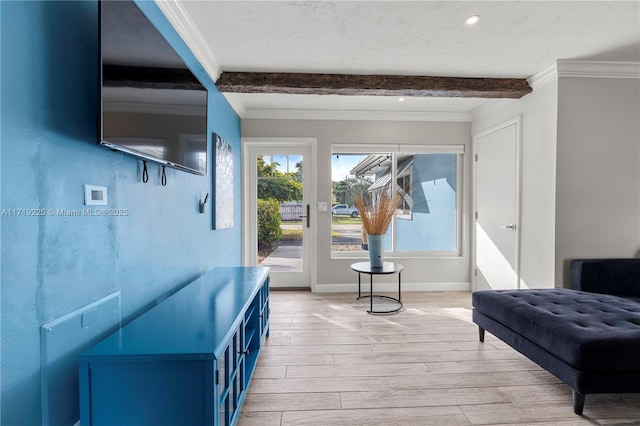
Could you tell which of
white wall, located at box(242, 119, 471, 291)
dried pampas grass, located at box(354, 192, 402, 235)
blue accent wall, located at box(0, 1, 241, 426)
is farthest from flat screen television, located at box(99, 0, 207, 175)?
white wall, located at box(242, 119, 471, 291)

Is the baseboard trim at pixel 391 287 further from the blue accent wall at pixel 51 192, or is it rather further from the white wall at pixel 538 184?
the blue accent wall at pixel 51 192

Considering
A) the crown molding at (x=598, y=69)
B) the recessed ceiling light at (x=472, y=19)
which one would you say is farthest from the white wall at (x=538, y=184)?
the recessed ceiling light at (x=472, y=19)

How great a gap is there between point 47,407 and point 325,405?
1303 millimetres

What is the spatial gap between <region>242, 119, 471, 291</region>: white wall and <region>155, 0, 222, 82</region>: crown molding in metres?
1.34

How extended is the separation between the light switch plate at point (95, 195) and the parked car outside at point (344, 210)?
303cm

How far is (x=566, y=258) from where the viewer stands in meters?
2.80

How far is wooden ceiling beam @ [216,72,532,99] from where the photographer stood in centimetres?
297

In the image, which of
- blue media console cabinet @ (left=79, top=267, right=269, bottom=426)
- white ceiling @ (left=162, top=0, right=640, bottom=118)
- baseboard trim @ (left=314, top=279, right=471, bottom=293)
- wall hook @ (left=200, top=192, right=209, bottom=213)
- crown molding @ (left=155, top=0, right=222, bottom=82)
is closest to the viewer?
blue media console cabinet @ (left=79, top=267, right=269, bottom=426)

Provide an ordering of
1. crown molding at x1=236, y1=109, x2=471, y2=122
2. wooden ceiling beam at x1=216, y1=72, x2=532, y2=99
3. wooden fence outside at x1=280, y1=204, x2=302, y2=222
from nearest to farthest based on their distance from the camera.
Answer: wooden ceiling beam at x1=216, y1=72, x2=532, y2=99, crown molding at x1=236, y1=109, x2=471, y2=122, wooden fence outside at x1=280, y1=204, x2=302, y2=222

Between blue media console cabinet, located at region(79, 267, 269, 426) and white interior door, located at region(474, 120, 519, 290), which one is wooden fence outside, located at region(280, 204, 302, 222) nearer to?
white interior door, located at region(474, 120, 519, 290)

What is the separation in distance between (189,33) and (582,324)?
3.14 m

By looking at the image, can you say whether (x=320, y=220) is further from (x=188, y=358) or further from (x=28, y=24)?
(x=28, y=24)

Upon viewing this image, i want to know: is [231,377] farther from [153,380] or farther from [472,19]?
[472,19]

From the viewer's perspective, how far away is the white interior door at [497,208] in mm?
3326
